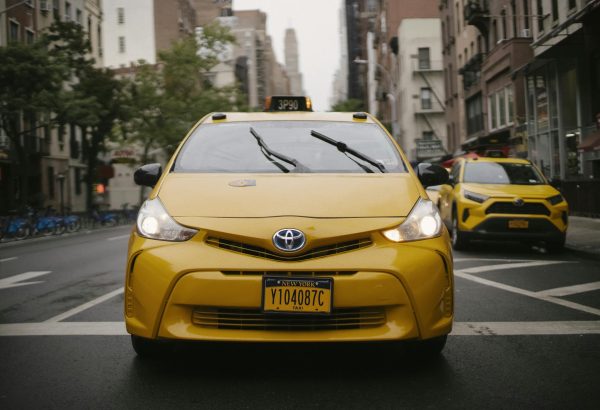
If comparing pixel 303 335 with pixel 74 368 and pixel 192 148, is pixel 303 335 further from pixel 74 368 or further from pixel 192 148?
pixel 192 148

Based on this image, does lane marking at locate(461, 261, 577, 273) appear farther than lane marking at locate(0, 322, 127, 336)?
Yes

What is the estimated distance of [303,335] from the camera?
4312 millimetres

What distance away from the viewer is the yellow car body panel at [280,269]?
14.0 ft

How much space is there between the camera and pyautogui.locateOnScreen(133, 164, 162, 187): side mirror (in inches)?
227

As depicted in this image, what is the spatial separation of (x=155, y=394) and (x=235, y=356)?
3.13 feet

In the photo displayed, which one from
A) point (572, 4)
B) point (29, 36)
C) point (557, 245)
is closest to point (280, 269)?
point (557, 245)

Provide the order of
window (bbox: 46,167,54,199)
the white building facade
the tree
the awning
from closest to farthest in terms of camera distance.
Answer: the awning, the tree, window (bbox: 46,167,54,199), the white building facade

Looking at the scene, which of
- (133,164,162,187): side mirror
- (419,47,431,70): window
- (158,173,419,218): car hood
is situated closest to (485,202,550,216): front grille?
(158,173,419,218): car hood

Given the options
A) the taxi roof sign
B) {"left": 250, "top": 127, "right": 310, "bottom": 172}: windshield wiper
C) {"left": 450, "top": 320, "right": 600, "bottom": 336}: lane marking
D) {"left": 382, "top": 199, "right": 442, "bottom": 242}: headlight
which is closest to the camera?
{"left": 382, "top": 199, "right": 442, "bottom": 242}: headlight

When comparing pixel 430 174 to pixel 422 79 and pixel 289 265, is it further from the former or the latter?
pixel 422 79

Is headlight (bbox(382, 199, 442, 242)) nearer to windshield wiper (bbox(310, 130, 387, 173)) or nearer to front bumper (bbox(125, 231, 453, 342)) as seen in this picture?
front bumper (bbox(125, 231, 453, 342))

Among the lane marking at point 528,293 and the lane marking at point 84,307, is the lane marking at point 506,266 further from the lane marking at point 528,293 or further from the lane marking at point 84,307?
the lane marking at point 84,307

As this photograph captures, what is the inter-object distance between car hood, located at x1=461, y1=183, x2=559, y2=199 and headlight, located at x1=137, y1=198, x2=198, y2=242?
381 inches

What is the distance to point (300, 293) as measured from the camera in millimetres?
4234
